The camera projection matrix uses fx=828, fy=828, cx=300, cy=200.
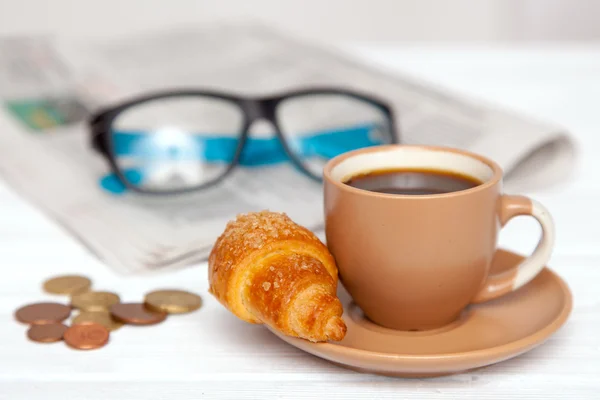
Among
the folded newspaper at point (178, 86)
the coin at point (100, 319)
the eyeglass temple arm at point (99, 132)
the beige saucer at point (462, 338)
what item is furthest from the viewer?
the eyeglass temple arm at point (99, 132)

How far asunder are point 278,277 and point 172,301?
15cm

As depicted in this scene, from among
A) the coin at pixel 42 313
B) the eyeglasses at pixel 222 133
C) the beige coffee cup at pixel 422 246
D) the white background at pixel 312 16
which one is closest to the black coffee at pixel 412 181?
the beige coffee cup at pixel 422 246

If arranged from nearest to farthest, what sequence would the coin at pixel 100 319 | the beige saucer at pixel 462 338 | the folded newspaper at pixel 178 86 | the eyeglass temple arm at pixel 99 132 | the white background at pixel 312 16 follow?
the beige saucer at pixel 462 338 < the coin at pixel 100 319 < the folded newspaper at pixel 178 86 < the eyeglass temple arm at pixel 99 132 < the white background at pixel 312 16

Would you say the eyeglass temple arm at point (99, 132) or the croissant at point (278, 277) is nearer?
the croissant at point (278, 277)

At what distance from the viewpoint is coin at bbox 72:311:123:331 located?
560 millimetres

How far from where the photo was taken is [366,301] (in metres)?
0.52

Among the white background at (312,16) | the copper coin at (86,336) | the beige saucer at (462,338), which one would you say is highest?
the beige saucer at (462,338)

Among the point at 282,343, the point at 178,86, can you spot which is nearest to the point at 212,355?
the point at 282,343

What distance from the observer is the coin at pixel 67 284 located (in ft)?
2.03

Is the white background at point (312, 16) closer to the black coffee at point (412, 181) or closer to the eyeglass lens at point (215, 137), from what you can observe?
the eyeglass lens at point (215, 137)

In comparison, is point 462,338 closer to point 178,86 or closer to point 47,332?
point 47,332

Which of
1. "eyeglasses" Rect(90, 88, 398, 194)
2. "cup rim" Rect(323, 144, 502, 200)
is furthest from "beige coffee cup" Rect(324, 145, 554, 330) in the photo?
"eyeglasses" Rect(90, 88, 398, 194)

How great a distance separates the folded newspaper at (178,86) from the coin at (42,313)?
92 mm

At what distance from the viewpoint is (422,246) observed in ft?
1.59
